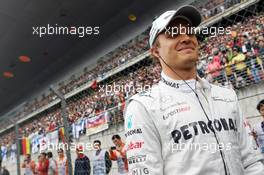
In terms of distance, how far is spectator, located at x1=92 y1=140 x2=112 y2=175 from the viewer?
3795 millimetres

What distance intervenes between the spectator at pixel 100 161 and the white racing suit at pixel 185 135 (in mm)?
2736

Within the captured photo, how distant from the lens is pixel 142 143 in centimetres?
108

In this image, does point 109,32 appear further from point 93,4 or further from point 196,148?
point 196,148

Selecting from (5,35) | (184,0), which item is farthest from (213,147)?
(5,35)

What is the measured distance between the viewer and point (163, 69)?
126cm

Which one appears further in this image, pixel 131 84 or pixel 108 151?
pixel 131 84

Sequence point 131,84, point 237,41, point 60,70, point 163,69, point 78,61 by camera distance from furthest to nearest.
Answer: point 60,70
point 78,61
point 237,41
point 131,84
point 163,69

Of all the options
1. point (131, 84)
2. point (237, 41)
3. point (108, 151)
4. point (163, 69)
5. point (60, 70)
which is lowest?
point (108, 151)

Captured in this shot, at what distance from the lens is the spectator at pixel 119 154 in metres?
3.81

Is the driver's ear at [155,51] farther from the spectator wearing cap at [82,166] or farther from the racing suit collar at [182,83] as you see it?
the spectator wearing cap at [82,166]

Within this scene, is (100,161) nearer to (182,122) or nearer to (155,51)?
(155,51)

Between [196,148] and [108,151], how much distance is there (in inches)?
121

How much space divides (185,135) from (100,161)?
295 cm

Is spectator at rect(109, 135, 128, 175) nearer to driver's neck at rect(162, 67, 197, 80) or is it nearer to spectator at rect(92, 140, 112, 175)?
spectator at rect(92, 140, 112, 175)
